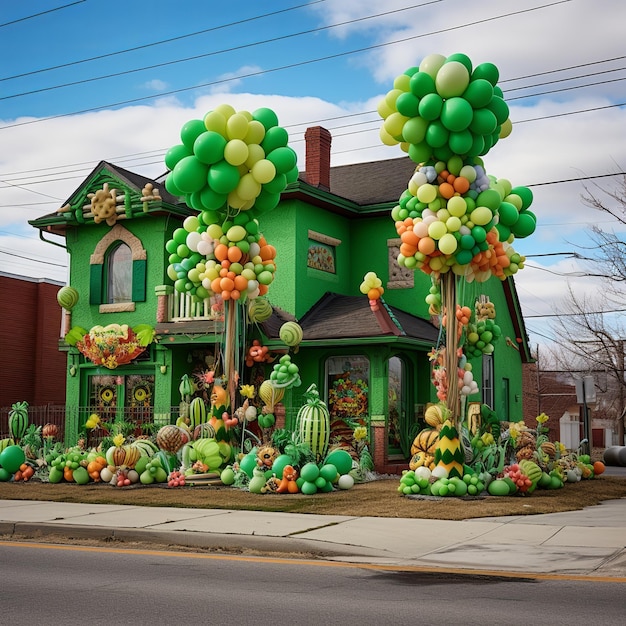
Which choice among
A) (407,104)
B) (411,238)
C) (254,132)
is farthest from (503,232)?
(254,132)

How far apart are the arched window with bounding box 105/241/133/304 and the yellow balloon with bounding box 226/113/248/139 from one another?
303 inches

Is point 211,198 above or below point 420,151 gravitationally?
below

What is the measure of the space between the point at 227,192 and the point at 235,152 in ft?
2.72

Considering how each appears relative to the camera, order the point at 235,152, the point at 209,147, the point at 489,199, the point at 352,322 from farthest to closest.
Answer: the point at 352,322 → the point at 235,152 → the point at 209,147 → the point at 489,199

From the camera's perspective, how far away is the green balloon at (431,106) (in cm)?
1430

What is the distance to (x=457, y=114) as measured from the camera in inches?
556

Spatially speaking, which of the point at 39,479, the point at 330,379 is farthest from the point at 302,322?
the point at 39,479

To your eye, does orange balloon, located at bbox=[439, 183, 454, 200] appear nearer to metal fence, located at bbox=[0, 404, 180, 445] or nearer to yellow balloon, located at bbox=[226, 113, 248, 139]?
yellow balloon, located at bbox=[226, 113, 248, 139]

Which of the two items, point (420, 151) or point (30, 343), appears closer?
point (420, 151)

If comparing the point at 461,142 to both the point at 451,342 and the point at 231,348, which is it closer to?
the point at 451,342

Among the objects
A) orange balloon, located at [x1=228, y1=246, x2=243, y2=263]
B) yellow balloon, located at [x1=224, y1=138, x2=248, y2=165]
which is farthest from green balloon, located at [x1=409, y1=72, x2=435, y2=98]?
orange balloon, located at [x1=228, y1=246, x2=243, y2=263]

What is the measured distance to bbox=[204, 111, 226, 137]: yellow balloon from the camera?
54.6 ft

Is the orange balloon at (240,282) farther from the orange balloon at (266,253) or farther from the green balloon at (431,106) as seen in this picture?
the green balloon at (431,106)

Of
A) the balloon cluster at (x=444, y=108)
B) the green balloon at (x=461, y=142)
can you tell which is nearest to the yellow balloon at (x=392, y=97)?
the balloon cluster at (x=444, y=108)
